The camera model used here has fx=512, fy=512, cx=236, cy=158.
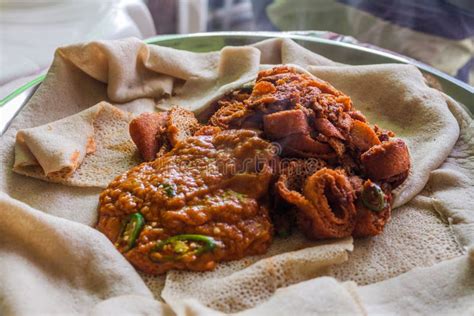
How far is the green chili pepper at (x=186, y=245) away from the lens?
153 cm

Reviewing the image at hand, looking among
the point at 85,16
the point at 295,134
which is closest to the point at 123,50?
the point at 295,134

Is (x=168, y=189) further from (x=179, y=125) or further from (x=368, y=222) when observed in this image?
(x=368, y=222)

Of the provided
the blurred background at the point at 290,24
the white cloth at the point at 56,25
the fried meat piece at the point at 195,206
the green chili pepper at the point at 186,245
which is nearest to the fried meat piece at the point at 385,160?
the fried meat piece at the point at 195,206

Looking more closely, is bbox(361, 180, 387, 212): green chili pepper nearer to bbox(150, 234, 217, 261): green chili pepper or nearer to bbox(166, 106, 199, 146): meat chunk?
bbox(150, 234, 217, 261): green chili pepper

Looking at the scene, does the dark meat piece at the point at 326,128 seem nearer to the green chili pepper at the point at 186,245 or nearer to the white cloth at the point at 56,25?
the green chili pepper at the point at 186,245

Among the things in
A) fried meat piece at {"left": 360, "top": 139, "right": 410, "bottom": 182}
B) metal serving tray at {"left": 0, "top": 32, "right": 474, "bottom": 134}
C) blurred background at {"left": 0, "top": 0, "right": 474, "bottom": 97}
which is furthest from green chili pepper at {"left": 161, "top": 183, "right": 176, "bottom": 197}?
blurred background at {"left": 0, "top": 0, "right": 474, "bottom": 97}

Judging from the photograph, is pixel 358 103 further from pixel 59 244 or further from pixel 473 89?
pixel 59 244

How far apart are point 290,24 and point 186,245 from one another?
287 cm

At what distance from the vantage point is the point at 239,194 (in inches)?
65.5

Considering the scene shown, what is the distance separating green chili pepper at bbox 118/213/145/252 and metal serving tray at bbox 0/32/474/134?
862 mm

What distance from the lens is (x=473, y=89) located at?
2266 mm

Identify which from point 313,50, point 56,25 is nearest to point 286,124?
point 313,50

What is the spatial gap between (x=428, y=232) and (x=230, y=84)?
3.35 ft

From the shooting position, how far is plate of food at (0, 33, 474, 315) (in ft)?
4.80
